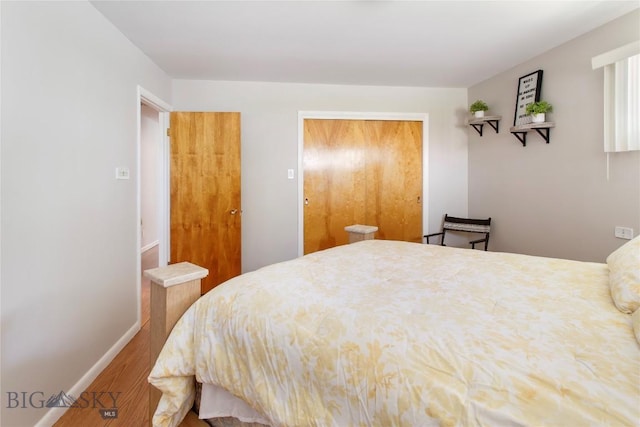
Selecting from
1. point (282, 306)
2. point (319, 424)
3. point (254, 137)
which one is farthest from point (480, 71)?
point (319, 424)

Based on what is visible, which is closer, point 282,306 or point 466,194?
point 282,306

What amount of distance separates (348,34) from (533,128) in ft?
5.91

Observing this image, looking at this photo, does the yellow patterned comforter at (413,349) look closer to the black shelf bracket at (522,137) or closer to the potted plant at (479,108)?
the black shelf bracket at (522,137)

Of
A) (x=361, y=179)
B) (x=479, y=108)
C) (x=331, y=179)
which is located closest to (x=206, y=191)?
(x=331, y=179)

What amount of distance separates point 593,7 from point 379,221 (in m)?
2.49

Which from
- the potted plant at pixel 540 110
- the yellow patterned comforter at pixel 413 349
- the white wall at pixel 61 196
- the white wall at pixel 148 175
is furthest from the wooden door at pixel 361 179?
the white wall at pixel 148 175

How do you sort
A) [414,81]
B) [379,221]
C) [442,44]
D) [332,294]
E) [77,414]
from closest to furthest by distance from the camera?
[332,294] → [77,414] → [442,44] → [414,81] → [379,221]

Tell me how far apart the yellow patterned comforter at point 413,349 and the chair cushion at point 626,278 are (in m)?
0.04

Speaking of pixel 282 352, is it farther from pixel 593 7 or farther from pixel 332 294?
pixel 593 7

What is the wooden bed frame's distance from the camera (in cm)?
113

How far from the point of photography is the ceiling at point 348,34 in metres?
2.01

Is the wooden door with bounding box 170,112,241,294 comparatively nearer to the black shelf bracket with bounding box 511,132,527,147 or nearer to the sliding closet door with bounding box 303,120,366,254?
the sliding closet door with bounding box 303,120,366,254

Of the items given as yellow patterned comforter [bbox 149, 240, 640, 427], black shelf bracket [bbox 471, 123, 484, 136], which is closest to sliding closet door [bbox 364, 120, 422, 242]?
black shelf bracket [bbox 471, 123, 484, 136]

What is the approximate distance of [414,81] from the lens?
3.50 m
